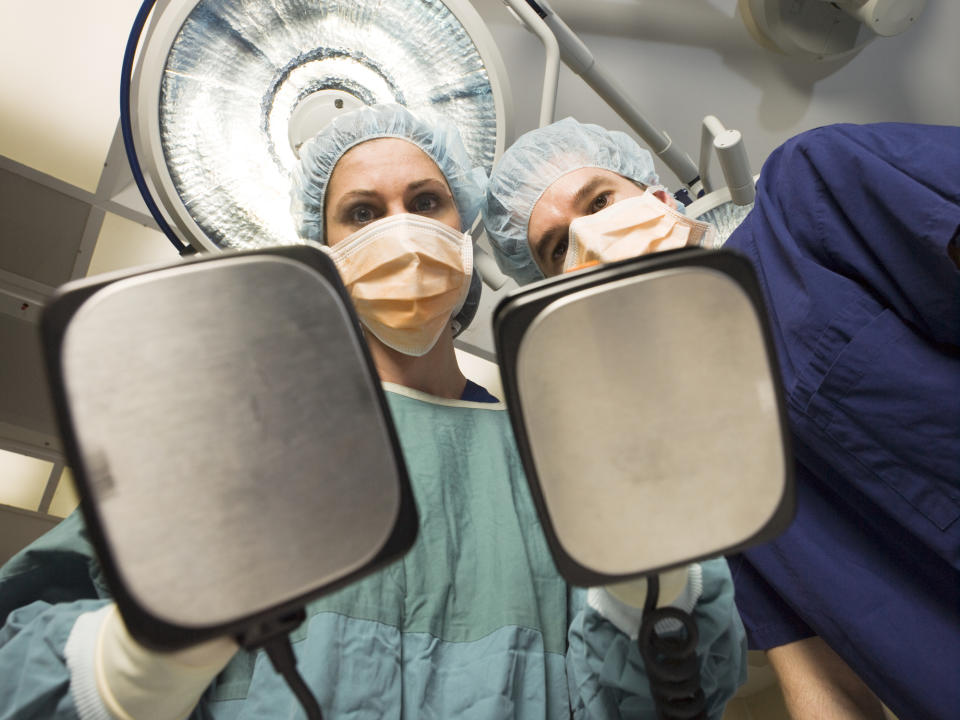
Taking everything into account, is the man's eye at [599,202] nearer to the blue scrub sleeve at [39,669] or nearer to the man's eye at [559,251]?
the man's eye at [559,251]

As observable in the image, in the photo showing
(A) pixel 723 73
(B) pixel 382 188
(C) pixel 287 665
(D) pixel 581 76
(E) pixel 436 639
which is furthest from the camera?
(A) pixel 723 73

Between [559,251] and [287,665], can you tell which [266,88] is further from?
[287,665]

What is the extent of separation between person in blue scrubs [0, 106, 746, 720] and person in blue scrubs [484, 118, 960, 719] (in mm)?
245

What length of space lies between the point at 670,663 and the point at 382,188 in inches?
31.5

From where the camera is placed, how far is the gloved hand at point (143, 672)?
Answer: 0.44 meters

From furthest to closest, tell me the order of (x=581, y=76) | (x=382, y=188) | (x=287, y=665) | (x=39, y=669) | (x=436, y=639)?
(x=581, y=76) < (x=382, y=188) < (x=436, y=639) < (x=39, y=669) < (x=287, y=665)

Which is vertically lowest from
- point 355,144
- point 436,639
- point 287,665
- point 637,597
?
point 436,639

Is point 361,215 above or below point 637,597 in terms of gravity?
above

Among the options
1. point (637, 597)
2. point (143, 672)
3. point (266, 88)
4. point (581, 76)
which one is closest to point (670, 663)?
point (637, 597)

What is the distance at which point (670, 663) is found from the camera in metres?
0.44

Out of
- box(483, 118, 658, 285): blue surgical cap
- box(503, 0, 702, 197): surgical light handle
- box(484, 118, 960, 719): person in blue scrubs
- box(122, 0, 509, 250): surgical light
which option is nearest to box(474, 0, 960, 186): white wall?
box(503, 0, 702, 197): surgical light handle

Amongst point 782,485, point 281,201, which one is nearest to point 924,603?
point 782,485

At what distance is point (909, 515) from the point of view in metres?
0.70

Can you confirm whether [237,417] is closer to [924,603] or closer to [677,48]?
[924,603]
